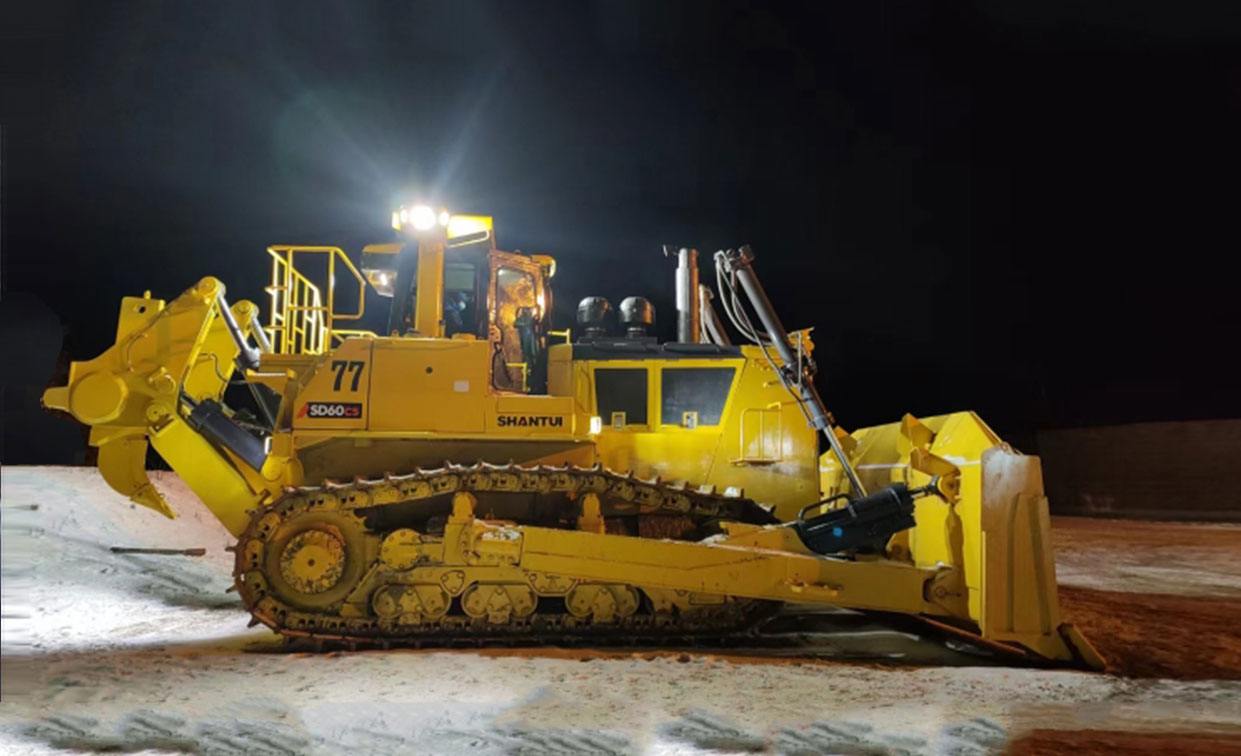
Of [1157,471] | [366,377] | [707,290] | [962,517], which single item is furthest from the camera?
[1157,471]

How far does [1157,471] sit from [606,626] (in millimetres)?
27607

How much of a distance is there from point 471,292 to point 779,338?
9.25 feet

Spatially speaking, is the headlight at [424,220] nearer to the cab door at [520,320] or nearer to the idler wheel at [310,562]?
the cab door at [520,320]

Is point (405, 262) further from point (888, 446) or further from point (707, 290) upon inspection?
point (888, 446)

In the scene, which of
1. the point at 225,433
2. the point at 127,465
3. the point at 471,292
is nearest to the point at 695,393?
the point at 471,292

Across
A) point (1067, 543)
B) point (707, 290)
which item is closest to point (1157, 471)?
point (1067, 543)

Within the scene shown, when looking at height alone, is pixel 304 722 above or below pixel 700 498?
below

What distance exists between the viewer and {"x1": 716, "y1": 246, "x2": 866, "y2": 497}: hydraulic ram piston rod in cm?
729

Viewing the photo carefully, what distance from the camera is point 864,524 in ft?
21.9

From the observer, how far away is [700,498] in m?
7.02

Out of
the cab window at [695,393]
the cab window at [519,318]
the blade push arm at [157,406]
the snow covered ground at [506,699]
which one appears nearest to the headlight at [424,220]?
the cab window at [519,318]

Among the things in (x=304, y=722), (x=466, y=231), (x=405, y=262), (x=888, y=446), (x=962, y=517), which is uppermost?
(x=466, y=231)

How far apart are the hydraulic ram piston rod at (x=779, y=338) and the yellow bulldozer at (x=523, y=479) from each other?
3 cm

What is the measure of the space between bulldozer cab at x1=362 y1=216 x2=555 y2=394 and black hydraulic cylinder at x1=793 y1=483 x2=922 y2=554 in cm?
297
